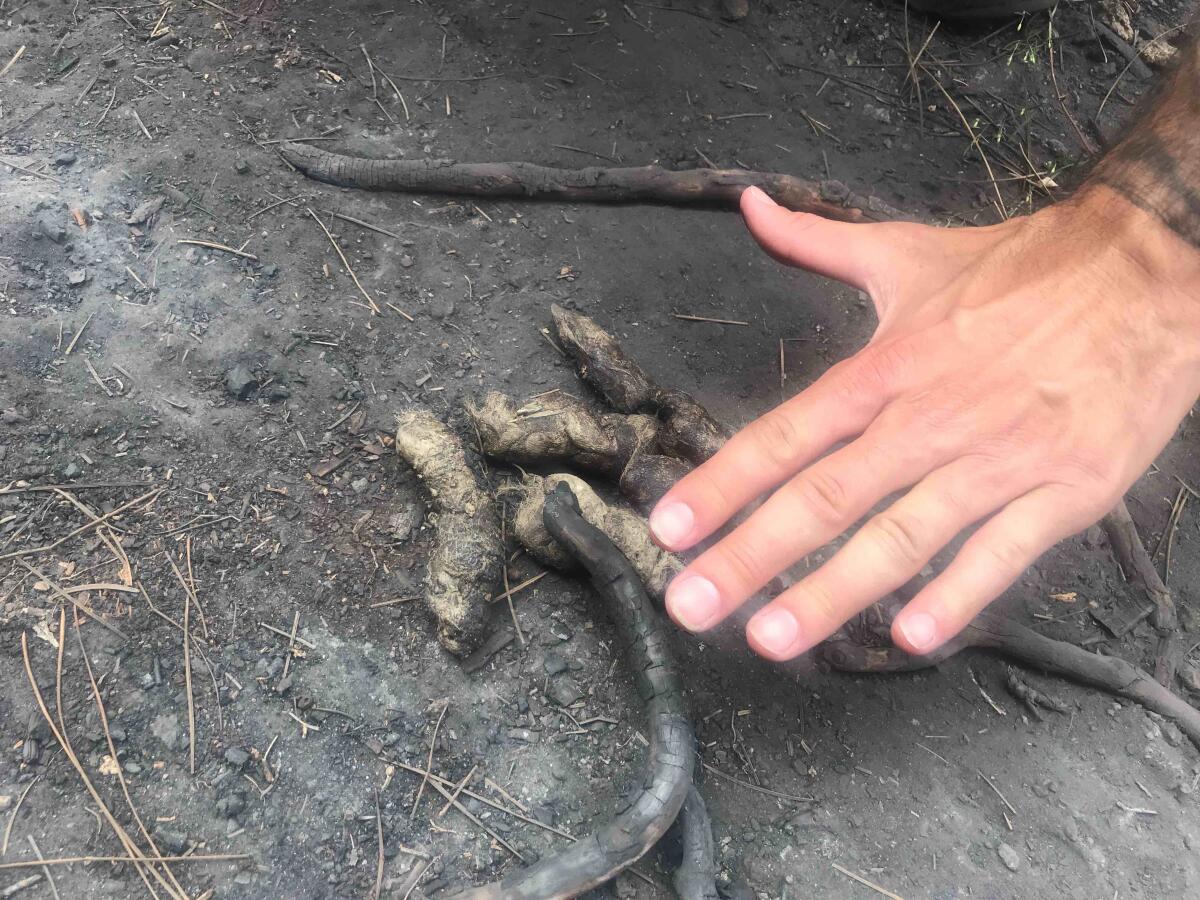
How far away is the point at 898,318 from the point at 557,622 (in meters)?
1.52

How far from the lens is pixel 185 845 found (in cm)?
204

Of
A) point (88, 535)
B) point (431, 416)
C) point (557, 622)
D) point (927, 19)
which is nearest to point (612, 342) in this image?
point (431, 416)

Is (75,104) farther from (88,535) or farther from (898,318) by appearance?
(898,318)

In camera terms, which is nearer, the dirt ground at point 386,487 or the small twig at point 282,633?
the dirt ground at point 386,487

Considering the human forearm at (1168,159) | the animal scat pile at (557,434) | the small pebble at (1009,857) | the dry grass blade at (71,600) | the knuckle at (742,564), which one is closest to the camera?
the knuckle at (742,564)

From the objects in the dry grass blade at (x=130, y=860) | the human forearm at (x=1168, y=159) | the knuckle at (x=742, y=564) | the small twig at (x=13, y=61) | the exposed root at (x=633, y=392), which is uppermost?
the human forearm at (x=1168, y=159)

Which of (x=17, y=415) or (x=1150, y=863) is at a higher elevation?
(x=1150, y=863)

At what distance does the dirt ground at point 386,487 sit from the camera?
221 cm

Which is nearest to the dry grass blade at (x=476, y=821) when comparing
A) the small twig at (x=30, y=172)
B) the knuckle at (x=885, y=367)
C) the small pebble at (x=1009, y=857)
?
the small pebble at (x=1009, y=857)

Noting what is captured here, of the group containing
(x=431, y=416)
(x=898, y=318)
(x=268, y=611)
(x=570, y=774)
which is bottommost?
(x=268, y=611)

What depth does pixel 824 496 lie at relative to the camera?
1896 millimetres

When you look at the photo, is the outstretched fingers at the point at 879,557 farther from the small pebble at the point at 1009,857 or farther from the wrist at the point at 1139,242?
the small pebble at the point at 1009,857

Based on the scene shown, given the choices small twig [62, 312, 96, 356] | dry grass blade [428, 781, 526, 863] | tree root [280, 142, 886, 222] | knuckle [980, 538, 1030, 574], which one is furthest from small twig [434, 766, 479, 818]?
tree root [280, 142, 886, 222]

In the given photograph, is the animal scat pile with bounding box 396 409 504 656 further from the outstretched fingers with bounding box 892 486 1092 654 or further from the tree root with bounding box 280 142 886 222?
the tree root with bounding box 280 142 886 222
